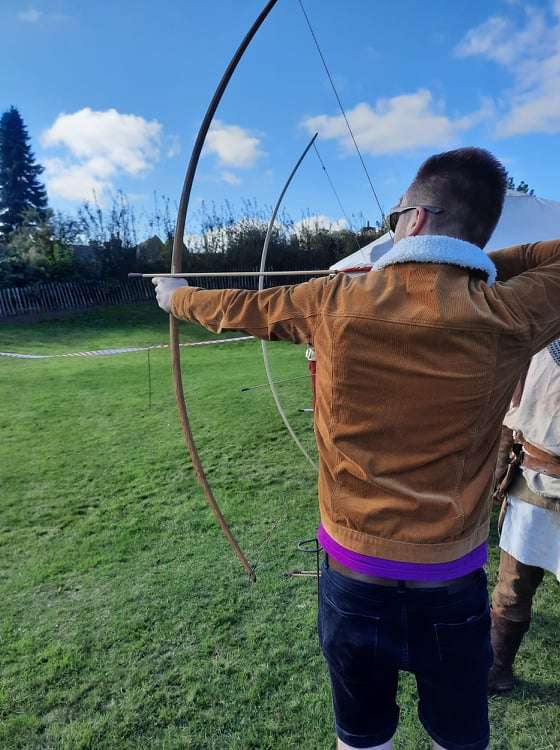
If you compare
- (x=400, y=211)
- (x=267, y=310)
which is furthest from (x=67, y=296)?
(x=400, y=211)

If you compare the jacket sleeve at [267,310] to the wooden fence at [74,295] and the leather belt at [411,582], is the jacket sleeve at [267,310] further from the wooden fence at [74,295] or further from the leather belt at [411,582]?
the wooden fence at [74,295]

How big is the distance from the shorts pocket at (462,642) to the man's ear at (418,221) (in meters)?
0.76

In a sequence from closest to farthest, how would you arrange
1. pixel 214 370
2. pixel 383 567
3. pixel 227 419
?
1. pixel 383 567
2. pixel 227 419
3. pixel 214 370

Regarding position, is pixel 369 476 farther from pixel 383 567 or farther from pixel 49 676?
pixel 49 676

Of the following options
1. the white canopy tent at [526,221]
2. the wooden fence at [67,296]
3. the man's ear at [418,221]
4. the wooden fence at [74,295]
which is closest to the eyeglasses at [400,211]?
the man's ear at [418,221]

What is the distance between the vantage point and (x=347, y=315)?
0.93 metres

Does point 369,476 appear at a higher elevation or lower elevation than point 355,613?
higher

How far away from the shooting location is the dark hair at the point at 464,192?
0.97 metres

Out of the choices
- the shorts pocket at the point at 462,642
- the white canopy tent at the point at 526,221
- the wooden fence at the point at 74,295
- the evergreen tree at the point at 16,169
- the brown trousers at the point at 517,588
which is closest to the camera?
the shorts pocket at the point at 462,642

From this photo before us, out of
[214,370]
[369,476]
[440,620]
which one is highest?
[369,476]

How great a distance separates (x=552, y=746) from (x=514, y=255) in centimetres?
160

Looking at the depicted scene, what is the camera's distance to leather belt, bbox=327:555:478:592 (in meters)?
0.99

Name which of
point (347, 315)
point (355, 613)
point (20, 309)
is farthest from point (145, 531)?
point (20, 309)

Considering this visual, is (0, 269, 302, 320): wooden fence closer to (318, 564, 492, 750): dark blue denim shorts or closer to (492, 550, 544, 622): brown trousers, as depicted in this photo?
(492, 550, 544, 622): brown trousers
